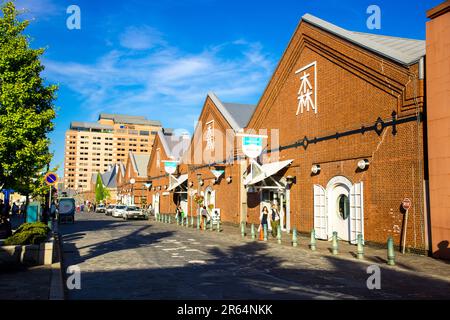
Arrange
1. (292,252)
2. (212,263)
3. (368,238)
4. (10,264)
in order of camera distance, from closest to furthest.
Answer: (10,264) < (212,263) < (292,252) < (368,238)

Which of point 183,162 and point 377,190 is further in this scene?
point 183,162

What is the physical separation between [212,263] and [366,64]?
35.5 feet

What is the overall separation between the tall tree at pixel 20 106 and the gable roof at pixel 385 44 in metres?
13.6

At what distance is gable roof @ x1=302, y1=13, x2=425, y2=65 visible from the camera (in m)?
16.3

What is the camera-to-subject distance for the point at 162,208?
5288 centimetres

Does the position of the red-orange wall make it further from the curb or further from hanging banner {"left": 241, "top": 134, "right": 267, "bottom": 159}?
hanging banner {"left": 241, "top": 134, "right": 267, "bottom": 159}

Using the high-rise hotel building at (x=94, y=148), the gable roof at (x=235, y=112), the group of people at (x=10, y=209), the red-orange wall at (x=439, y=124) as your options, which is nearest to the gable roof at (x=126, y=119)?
the high-rise hotel building at (x=94, y=148)

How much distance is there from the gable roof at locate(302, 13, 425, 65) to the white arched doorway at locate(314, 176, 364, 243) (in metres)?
5.46

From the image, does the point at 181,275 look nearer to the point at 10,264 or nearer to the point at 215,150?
the point at 10,264

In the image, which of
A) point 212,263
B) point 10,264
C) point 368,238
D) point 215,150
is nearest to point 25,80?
point 10,264

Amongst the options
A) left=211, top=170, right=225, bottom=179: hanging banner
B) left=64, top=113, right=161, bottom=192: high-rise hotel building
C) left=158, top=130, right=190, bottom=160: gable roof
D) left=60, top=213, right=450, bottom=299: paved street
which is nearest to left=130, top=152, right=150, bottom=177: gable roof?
left=158, top=130, right=190, bottom=160: gable roof

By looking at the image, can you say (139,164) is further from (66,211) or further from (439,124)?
(439,124)

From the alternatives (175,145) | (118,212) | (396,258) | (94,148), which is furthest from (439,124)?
(94,148)
